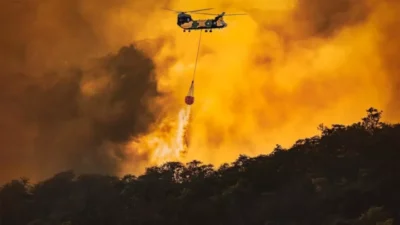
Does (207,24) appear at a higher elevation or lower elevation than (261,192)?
higher

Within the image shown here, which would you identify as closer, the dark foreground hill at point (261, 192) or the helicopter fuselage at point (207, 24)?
the dark foreground hill at point (261, 192)

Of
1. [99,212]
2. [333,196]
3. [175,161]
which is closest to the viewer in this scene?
[333,196]

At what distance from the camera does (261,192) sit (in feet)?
272

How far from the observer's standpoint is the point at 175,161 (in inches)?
4001

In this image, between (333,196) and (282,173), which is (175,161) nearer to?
(282,173)

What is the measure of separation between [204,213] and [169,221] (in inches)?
187

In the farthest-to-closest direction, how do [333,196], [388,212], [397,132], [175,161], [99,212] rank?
[175,161], [99,212], [397,132], [333,196], [388,212]

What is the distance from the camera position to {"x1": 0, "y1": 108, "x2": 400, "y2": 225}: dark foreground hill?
72438 mm

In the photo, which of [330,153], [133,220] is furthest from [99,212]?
[330,153]

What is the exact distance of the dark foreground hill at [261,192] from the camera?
238 ft

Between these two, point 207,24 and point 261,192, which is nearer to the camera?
point 207,24

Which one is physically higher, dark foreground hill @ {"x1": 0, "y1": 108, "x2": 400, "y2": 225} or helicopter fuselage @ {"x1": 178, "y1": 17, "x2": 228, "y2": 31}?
helicopter fuselage @ {"x1": 178, "y1": 17, "x2": 228, "y2": 31}

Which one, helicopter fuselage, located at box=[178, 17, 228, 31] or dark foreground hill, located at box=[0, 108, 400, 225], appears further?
helicopter fuselage, located at box=[178, 17, 228, 31]

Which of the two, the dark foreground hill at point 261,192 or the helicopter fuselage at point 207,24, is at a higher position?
the helicopter fuselage at point 207,24
